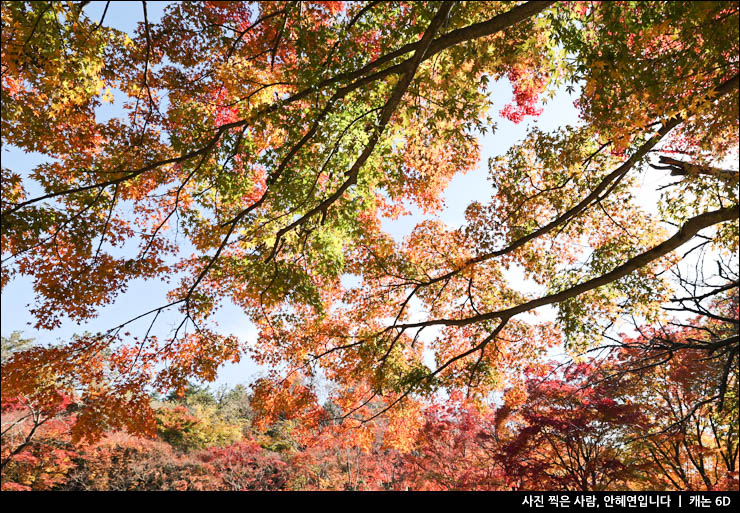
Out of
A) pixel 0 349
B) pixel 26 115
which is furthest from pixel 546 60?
pixel 0 349

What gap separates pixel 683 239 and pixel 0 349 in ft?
A: 94.5

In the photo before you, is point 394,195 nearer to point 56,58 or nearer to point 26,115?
point 56,58

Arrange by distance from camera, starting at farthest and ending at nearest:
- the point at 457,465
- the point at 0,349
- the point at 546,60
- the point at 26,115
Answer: the point at 0,349 → the point at 457,465 → the point at 26,115 → the point at 546,60

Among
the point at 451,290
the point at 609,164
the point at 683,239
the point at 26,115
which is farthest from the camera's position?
the point at 451,290

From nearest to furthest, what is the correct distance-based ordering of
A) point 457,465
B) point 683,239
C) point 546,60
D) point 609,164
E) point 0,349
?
1. point 683,239
2. point 546,60
3. point 609,164
4. point 457,465
5. point 0,349

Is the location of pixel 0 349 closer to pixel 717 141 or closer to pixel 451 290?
pixel 451 290

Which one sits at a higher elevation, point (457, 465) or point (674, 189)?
point (674, 189)

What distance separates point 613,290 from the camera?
18.9 ft

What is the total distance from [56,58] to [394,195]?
14.5ft

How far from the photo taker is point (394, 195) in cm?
627

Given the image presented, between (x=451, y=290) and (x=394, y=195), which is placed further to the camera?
(x=451, y=290)
